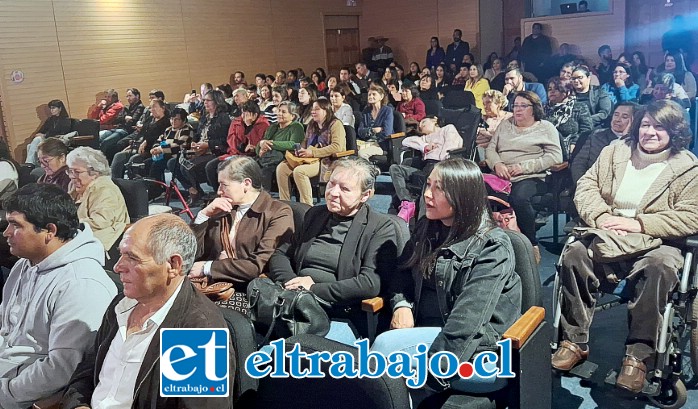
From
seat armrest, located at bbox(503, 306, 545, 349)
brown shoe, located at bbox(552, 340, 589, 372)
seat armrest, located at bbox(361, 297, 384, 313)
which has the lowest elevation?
brown shoe, located at bbox(552, 340, 589, 372)

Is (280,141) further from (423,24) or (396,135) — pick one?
(423,24)

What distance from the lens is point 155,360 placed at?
1.43 m

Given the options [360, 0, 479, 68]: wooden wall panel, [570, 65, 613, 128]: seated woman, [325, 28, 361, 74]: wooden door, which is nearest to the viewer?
[570, 65, 613, 128]: seated woman

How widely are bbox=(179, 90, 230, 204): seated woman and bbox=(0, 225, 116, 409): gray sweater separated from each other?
325 cm

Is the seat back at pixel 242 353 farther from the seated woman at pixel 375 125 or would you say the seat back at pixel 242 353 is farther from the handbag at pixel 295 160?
the seated woman at pixel 375 125

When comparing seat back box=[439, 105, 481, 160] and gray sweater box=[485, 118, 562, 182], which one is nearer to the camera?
gray sweater box=[485, 118, 562, 182]

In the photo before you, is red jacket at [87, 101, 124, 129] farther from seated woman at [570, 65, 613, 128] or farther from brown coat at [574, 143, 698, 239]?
seated woman at [570, 65, 613, 128]

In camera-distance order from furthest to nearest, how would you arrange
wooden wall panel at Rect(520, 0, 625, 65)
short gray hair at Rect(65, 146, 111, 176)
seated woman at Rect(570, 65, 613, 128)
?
wooden wall panel at Rect(520, 0, 625, 65)
seated woman at Rect(570, 65, 613, 128)
short gray hair at Rect(65, 146, 111, 176)

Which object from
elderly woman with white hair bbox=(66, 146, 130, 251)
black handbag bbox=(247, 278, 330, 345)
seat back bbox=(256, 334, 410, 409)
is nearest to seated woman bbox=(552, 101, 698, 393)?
black handbag bbox=(247, 278, 330, 345)

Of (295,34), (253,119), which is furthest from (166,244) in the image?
(295,34)

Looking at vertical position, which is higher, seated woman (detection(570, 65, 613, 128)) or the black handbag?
seated woman (detection(570, 65, 613, 128))

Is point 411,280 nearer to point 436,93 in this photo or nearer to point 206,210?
point 206,210

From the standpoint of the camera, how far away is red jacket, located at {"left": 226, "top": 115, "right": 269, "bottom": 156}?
203 inches

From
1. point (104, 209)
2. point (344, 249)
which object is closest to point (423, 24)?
point (104, 209)
